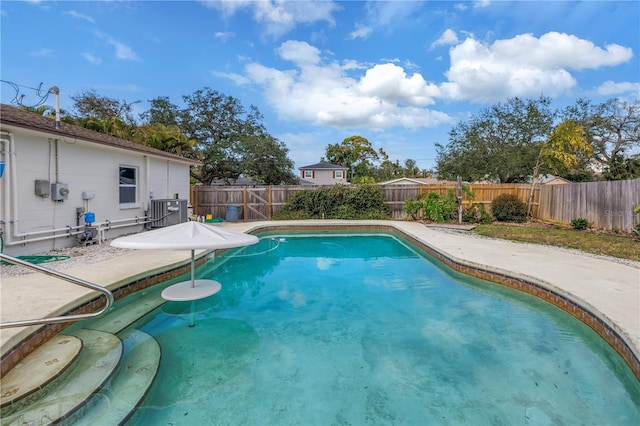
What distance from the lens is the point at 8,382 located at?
96.2 inches

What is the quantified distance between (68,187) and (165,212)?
2.93 metres

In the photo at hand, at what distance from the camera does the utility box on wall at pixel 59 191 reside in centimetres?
647

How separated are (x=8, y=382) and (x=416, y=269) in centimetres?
630

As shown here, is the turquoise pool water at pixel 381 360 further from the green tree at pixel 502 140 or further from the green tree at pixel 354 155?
the green tree at pixel 354 155

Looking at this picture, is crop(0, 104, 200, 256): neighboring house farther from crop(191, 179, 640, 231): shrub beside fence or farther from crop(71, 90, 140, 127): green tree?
crop(71, 90, 140, 127): green tree

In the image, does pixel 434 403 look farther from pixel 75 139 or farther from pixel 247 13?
pixel 247 13

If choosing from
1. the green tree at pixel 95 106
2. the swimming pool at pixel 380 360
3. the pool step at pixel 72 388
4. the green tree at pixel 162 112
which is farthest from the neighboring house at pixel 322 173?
the pool step at pixel 72 388

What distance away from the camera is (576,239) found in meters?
8.51

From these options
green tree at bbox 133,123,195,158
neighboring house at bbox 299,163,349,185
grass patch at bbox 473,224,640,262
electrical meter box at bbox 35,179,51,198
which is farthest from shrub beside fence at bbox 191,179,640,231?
neighboring house at bbox 299,163,349,185

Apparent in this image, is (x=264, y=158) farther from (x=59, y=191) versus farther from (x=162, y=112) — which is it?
(x=59, y=191)

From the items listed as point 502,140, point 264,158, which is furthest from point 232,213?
point 502,140

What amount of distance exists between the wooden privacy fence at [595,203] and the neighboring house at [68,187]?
1285cm

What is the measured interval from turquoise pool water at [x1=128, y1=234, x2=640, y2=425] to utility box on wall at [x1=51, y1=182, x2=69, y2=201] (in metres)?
4.03

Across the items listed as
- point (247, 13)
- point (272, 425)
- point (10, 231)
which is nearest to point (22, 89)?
point (10, 231)
